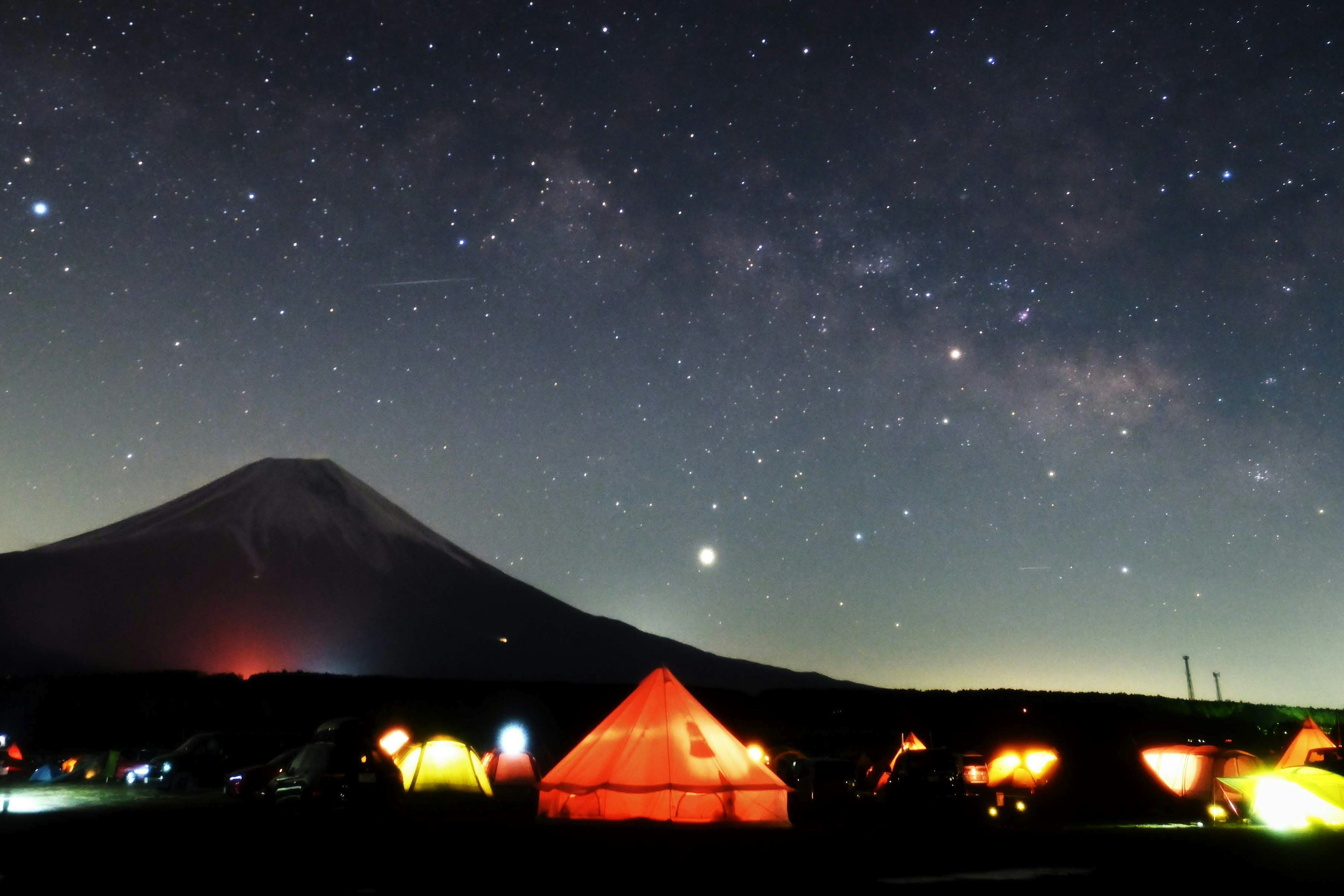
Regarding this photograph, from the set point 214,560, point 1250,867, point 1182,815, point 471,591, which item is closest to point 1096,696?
point 1182,815

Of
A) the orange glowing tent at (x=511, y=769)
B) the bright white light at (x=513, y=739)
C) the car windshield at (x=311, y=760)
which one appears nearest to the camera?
the car windshield at (x=311, y=760)

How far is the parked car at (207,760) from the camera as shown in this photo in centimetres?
2672

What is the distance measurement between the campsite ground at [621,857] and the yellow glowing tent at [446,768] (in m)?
5.18

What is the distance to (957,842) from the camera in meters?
12.8

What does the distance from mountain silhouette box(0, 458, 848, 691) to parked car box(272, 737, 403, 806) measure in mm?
112106

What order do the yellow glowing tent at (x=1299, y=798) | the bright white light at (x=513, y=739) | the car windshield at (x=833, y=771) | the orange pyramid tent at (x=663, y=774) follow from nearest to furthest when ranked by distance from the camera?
the yellow glowing tent at (x=1299, y=798), the orange pyramid tent at (x=663, y=774), the car windshield at (x=833, y=771), the bright white light at (x=513, y=739)

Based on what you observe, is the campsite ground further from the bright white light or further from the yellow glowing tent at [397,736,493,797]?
the bright white light

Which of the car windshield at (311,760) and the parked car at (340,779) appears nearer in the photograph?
the parked car at (340,779)

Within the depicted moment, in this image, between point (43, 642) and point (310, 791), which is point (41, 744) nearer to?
point (310, 791)

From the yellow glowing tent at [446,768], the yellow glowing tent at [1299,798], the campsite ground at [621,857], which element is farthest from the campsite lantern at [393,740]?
the yellow glowing tent at [1299,798]

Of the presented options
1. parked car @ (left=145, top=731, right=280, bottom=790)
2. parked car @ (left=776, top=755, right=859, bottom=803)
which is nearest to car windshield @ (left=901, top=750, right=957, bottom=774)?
parked car @ (left=776, top=755, right=859, bottom=803)

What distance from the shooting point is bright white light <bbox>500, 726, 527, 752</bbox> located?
2517 centimetres

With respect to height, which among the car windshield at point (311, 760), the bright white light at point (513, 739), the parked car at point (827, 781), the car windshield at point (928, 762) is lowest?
the parked car at point (827, 781)

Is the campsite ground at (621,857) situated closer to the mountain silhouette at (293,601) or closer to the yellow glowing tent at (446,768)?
the yellow glowing tent at (446,768)
